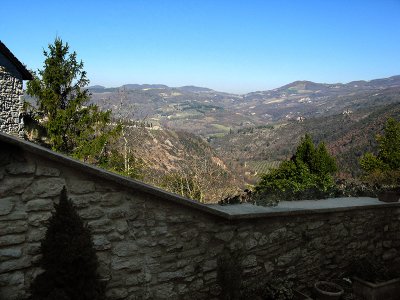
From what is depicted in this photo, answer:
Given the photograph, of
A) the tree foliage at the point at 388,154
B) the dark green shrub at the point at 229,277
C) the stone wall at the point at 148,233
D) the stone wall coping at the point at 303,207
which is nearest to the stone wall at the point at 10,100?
the stone wall at the point at 148,233

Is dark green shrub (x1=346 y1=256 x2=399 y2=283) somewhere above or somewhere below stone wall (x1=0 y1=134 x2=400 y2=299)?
below

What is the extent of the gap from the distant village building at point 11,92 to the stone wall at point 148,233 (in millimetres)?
14133

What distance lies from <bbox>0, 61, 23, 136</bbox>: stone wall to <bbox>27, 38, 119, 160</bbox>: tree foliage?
2.06 ft

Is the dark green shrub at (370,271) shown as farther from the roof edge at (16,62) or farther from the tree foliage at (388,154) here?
the tree foliage at (388,154)

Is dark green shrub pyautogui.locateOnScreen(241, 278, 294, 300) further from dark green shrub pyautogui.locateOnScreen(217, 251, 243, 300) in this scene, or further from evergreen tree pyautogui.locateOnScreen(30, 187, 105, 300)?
evergreen tree pyautogui.locateOnScreen(30, 187, 105, 300)

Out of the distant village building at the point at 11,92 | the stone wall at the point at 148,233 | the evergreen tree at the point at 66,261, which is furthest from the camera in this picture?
the distant village building at the point at 11,92

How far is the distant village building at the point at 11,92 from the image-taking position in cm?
1606

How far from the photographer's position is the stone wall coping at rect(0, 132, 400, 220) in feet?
11.1

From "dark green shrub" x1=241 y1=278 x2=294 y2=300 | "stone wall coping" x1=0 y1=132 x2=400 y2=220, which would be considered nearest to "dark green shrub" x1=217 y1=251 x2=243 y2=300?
"dark green shrub" x1=241 y1=278 x2=294 y2=300

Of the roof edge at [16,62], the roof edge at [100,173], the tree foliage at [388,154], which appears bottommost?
the tree foliage at [388,154]

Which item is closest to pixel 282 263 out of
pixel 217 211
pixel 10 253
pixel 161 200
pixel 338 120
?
pixel 217 211

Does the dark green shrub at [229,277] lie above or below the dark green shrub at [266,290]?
above

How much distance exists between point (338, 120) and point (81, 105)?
151551 millimetres

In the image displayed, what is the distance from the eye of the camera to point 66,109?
17.8 m
